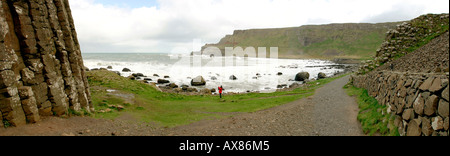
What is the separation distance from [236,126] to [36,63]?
11.0 metres

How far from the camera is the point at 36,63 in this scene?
10.8 metres

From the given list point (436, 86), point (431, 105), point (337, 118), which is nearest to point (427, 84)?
point (436, 86)

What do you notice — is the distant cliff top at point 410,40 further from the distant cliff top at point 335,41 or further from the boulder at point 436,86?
the distant cliff top at point 335,41

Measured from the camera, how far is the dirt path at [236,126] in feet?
32.7

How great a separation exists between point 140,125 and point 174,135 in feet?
9.82

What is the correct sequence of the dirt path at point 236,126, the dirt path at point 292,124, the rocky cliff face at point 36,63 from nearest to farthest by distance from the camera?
the rocky cliff face at point 36,63, the dirt path at point 236,126, the dirt path at point 292,124

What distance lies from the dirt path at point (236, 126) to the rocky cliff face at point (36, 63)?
95 cm

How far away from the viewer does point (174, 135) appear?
448 inches

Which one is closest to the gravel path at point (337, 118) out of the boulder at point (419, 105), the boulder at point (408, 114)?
the boulder at point (408, 114)

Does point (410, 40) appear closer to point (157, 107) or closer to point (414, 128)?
point (414, 128)

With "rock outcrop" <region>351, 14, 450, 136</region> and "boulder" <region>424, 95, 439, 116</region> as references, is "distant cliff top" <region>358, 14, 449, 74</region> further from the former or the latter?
"boulder" <region>424, 95, 439, 116</region>

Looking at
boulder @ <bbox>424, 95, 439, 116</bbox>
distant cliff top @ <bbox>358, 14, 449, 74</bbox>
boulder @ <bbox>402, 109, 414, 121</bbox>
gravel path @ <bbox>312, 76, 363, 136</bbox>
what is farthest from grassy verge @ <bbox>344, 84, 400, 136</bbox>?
distant cliff top @ <bbox>358, 14, 449, 74</bbox>
